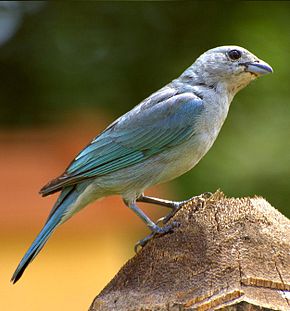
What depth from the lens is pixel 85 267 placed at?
24.5 feet

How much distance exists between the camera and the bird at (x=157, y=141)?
477 centimetres

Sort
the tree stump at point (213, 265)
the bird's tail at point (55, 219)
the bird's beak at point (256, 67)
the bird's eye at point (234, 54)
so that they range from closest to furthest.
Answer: the tree stump at point (213, 265) → the bird's tail at point (55, 219) → the bird's beak at point (256, 67) → the bird's eye at point (234, 54)

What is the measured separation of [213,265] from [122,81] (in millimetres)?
8625

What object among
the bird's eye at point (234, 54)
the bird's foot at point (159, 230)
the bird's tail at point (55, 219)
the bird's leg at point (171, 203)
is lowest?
the bird's foot at point (159, 230)

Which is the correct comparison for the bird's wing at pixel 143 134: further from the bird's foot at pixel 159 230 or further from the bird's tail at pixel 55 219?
the bird's foot at pixel 159 230

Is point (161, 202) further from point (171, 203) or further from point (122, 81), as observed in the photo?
point (122, 81)

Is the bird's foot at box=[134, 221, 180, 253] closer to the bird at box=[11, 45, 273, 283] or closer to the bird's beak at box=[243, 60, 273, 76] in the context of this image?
the bird at box=[11, 45, 273, 283]

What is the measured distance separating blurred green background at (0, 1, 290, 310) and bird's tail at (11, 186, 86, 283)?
271cm

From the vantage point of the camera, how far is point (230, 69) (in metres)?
5.40

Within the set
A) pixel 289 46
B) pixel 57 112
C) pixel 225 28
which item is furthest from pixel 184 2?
pixel 289 46

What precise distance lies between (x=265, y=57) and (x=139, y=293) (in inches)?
263

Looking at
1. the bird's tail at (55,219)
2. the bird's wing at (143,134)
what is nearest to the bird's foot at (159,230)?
the bird's tail at (55,219)

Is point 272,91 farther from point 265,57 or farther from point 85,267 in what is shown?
point 85,267

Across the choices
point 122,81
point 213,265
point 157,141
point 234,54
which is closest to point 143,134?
point 157,141
